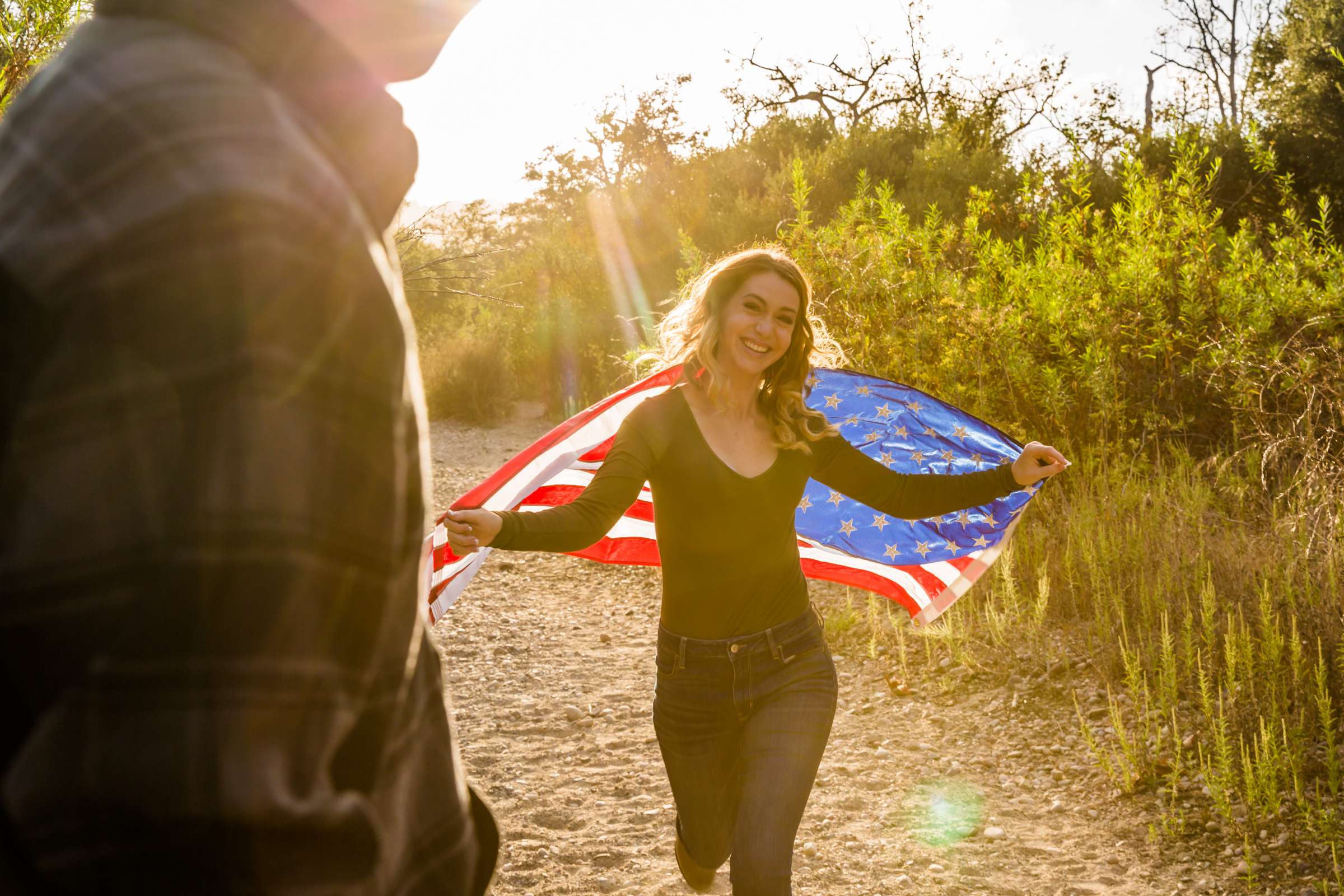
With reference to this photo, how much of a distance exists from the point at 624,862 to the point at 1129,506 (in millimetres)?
4212

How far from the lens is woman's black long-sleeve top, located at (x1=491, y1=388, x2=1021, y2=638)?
133 inches

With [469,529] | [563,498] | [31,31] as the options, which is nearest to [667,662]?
[469,529]

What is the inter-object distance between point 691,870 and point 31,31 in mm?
5004

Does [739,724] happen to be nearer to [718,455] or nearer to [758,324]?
[718,455]

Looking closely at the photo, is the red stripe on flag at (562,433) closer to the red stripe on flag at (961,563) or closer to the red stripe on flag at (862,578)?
the red stripe on flag at (862,578)

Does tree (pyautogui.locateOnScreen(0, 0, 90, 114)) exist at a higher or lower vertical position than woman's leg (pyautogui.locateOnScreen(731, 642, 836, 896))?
higher

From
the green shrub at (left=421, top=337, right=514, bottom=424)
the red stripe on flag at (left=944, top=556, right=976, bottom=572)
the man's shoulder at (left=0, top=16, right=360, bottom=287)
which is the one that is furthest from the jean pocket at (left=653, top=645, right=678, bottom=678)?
the green shrub at (left=421, top=337, right=514, bottom=424)

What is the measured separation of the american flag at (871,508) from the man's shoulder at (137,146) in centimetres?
393

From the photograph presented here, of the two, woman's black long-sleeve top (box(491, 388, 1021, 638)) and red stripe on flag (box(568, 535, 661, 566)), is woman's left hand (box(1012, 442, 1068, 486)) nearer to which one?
woman's black long-sleeve top (box(491, 388, 1021, 638))

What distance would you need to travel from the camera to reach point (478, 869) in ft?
3.77

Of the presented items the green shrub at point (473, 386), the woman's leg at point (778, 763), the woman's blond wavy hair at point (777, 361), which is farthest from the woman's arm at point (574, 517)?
the green shrub at point (473, 386)

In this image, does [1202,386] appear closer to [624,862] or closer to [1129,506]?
[1129,506]

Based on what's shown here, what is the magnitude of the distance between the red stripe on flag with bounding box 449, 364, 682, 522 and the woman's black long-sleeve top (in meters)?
1.03

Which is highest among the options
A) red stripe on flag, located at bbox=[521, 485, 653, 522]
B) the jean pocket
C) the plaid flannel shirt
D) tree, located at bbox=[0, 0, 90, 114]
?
tree, located at bbox=[0, 0, 90, 114]
